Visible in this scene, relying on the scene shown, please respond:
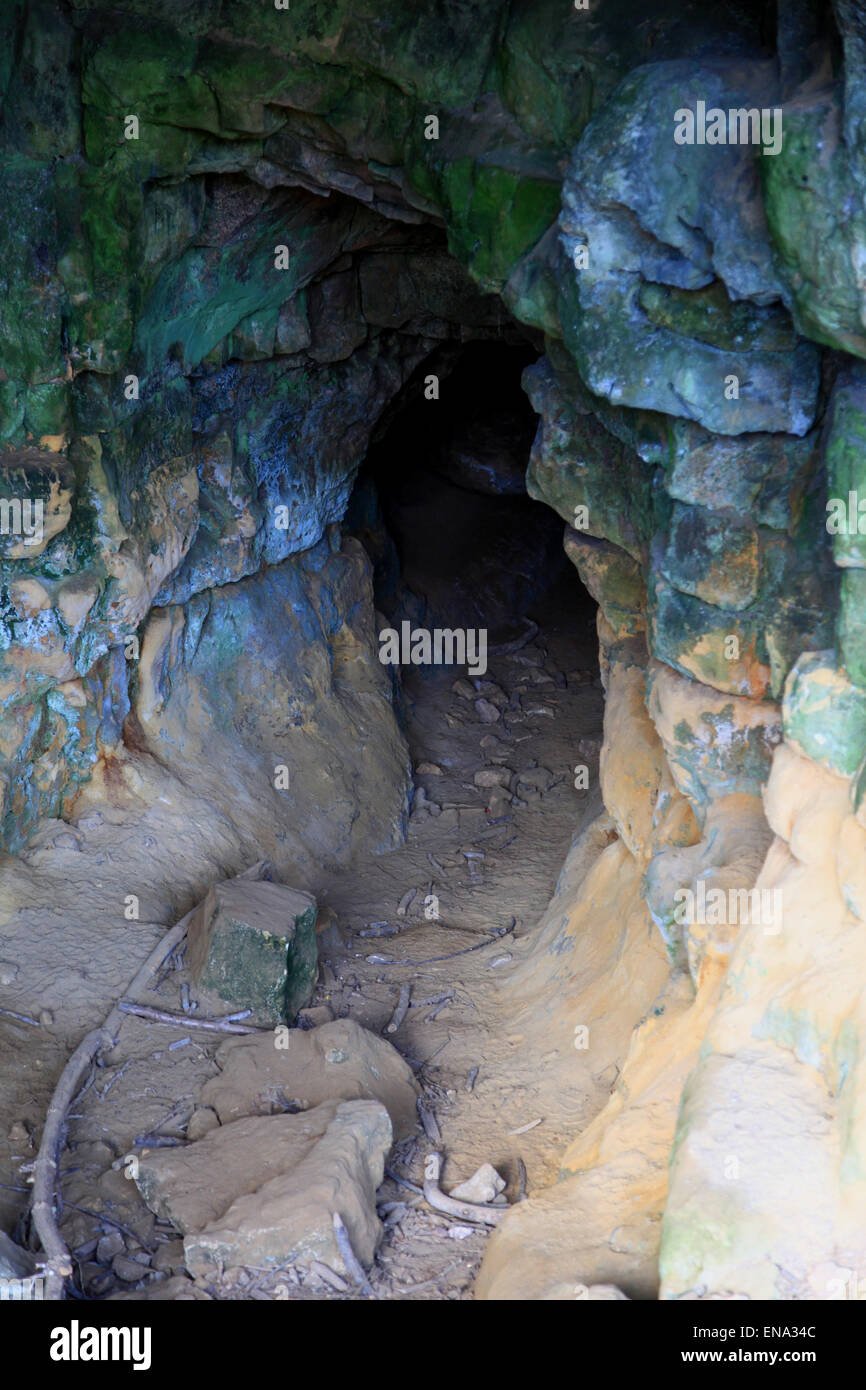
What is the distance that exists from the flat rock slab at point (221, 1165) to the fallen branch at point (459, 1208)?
604 millimetres

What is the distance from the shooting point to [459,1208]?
550cm

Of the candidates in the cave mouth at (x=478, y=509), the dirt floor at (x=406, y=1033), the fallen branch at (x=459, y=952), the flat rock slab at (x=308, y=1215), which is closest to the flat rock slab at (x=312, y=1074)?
the dirt floor at (x=406, y=1033)

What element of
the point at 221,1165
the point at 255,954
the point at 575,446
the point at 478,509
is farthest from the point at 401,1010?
the point at 478,509

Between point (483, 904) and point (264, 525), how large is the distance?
3.47m

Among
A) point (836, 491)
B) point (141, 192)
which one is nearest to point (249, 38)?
point (141, 192)

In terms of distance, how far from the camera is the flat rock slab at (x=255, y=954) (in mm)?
6973


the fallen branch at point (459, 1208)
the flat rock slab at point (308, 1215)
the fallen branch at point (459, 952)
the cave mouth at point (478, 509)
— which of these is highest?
the cave mouth at point (478, 509)

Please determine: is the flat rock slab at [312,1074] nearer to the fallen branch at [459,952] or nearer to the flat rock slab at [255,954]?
the flat rock slab at [255,954]

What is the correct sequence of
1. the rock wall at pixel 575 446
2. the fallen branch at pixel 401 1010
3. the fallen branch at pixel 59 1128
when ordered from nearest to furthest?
the rock wall at pixel 575 446 < the fallen branch at pixel 59 1128 < the fallen branch at pixel 401 1010

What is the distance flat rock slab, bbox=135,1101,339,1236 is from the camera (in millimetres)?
5277

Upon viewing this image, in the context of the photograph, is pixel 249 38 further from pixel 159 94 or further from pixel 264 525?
pixel 264 525

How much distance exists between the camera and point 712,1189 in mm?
3867

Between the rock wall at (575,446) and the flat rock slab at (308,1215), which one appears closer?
the rock wall at (575,446)

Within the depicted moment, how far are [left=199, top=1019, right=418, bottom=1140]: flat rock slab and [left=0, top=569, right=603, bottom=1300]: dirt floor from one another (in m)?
0.18
